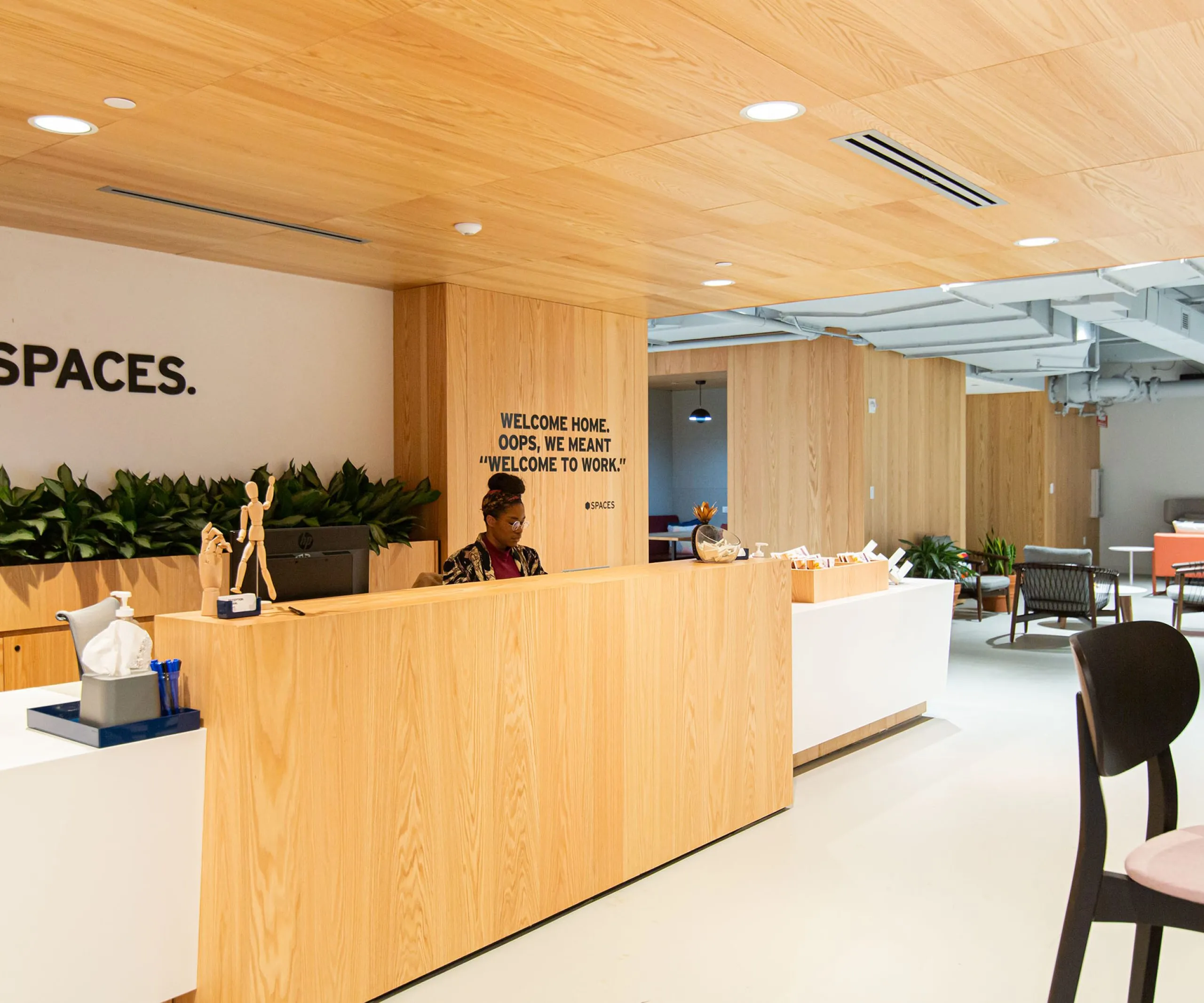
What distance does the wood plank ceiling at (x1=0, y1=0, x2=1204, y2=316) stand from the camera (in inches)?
106

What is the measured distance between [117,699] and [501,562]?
95.1 inches

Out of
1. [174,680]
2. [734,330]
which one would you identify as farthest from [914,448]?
[174,680]

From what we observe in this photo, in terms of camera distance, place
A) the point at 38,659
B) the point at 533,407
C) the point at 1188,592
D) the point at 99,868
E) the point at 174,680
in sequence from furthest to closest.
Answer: the point at 1188,592, the point at 533,407, the point at 38,659, the point at 174,680, the point at 99,868

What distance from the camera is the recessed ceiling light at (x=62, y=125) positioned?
338 cm

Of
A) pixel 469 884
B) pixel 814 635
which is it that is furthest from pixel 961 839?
pixel 469 884

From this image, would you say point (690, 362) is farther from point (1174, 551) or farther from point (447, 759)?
point (447, 759)

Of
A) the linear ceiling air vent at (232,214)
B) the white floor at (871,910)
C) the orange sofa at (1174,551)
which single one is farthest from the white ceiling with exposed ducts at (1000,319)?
the linear ceiling air vent at (232,214)

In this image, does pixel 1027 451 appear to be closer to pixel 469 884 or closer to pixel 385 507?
pixel 385 507

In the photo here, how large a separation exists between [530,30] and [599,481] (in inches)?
191

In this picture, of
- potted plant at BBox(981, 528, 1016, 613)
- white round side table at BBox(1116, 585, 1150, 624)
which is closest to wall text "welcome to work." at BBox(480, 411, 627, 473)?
white round side table at BBox(1116, 585, 1150, 624)

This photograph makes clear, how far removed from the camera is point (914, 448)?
486 inches

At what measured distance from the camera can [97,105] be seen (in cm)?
326

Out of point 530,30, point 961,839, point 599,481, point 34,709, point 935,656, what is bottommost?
point 961,839

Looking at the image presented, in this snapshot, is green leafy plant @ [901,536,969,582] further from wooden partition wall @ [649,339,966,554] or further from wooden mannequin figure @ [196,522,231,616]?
wooden mannequin figure @ [196,522,231,616]
